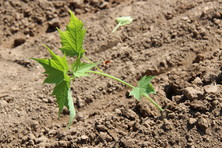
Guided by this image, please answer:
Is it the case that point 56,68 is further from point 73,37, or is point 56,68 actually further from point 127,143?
point 127,143

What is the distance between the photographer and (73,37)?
7.35 feet

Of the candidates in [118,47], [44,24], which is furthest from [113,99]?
[44,24]

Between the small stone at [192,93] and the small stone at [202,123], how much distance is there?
0.62 ft

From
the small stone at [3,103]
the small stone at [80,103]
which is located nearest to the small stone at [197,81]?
the small stone at [80,103]

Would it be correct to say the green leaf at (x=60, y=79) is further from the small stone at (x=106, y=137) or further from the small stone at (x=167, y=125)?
the small stone at (x=167, y=125)

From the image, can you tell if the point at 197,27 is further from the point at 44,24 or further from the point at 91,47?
the point at 44,24

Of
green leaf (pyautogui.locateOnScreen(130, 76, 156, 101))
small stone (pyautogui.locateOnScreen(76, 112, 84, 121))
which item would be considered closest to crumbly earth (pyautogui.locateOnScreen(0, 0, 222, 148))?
small stone (pyautogui.locateOnScreen(76, 112, 84, 121))

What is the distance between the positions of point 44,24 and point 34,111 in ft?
3.89

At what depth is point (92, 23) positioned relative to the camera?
11.4ft

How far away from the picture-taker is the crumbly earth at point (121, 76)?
247 cm

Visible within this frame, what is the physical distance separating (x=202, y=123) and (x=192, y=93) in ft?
0.83

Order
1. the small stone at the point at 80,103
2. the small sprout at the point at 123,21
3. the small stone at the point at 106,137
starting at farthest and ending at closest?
the small sprout at the point at 123,21 < the small stone at the point at 80,103 < the small stone at the point at 106,137

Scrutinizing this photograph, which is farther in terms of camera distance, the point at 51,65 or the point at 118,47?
the point at 118,47

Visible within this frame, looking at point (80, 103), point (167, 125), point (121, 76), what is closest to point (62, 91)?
point (80, 103)
